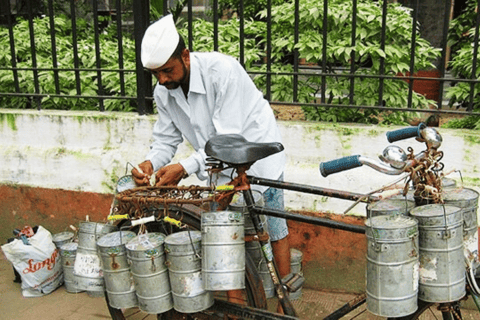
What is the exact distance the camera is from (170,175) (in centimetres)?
289

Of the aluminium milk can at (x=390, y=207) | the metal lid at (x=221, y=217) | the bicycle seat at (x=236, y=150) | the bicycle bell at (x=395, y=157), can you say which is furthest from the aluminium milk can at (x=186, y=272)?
the bicycle bell at (x=395, y=157)

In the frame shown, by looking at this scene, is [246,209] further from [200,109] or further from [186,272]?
[200,109]

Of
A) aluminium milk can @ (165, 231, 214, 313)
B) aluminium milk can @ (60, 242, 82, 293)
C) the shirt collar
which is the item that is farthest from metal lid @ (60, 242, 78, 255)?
the shirt collar

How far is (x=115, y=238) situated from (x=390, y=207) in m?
1.37

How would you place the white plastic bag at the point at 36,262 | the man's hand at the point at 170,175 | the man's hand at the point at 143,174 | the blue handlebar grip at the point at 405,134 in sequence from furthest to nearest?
the white plastic bag at the point at 36,262 < the man's hand at the point at 143,174 < the man's hand at the point at 170,175 < the blue handlebar grip at the point at 405,134

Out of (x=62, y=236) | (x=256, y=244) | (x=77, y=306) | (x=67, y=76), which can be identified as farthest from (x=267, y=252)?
(x=67, y=76)

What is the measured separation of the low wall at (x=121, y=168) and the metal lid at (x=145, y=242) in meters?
1.42

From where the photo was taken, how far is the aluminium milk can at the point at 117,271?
2.79 metres

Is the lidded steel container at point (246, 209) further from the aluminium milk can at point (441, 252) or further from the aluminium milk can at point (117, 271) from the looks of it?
the aluminium milk can at point (441, 252)

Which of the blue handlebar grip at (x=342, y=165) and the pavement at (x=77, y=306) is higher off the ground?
the blue handlebar grip at (x=342, y=165)

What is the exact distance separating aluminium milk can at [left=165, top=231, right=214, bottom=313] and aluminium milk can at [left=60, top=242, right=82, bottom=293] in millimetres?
1560

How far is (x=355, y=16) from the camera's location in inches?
150

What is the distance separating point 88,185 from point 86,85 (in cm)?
95

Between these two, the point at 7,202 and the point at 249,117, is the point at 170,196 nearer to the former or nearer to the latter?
the point at 249,117
